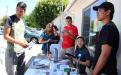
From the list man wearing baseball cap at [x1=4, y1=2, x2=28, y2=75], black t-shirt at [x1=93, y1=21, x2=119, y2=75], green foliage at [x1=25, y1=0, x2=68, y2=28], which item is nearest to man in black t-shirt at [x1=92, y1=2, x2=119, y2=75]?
black t-shirt at [x1=93, y1=21, x2=119, y2=75]

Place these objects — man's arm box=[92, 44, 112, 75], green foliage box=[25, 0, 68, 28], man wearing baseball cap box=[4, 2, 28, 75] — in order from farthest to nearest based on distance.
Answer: green foliage box=[25, 0, 68, 28]
man wearing baseball cap box=[4, 2, 28, 75]
man's arm box=[92, 44, 112, 75]

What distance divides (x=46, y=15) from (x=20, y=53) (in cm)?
4691

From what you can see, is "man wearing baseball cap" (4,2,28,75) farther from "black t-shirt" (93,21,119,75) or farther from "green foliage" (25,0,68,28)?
"green foliage" (25,0,68,28)

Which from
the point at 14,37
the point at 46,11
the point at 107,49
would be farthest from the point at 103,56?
the point at 46,11

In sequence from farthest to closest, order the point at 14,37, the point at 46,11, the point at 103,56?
the point at 46,11 → the point at 14,37 → the point at 103,56

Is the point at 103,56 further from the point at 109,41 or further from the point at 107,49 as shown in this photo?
the point at 109,41

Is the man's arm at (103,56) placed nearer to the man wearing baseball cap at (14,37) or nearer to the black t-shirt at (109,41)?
the black t-shirt at (109,41)

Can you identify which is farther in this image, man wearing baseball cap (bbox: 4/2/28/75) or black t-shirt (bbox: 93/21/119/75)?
man wearing baseball cap (bbox: 4/2/28/75)

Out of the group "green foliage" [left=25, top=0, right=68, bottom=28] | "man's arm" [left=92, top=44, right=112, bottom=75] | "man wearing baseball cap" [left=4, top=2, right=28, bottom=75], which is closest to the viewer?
"man's arm" [left=92, top=44, right=112, bottom=75]

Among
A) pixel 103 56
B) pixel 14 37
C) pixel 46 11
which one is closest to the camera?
pixel 103 56

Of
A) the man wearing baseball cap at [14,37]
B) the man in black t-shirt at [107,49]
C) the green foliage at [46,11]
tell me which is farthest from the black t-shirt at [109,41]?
the green foliage at [46,11]

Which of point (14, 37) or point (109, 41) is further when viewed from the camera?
point (14, 37)

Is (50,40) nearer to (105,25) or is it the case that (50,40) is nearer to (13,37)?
(13,37)

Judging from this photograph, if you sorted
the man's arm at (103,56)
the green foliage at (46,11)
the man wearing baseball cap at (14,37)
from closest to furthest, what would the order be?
the man's arm at (103,56)
the man wearing baseball cap at (14,37)
the green foliage at (46,11)
